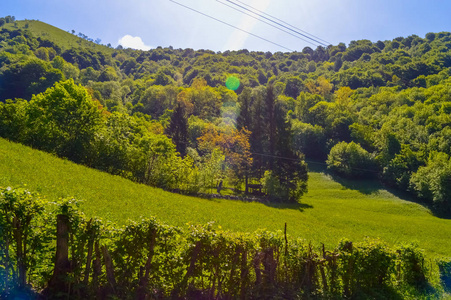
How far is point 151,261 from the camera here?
22.7ft

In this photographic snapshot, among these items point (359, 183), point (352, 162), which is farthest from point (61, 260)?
point (352, 162)

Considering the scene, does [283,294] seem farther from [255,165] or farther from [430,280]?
[255,165]

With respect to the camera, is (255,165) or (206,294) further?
(255,165)

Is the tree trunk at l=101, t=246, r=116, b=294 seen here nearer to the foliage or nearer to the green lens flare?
the foliage

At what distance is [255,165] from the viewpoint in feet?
191

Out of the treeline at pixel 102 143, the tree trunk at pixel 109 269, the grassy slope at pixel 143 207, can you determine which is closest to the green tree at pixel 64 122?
the treeline at pixel 102 143

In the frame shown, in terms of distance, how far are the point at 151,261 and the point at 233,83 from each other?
153 m

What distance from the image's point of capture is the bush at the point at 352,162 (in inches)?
2859

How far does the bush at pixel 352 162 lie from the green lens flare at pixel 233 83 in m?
88.1

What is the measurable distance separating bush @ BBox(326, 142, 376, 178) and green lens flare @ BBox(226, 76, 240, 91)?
88071 millimetres

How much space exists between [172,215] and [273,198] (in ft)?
107

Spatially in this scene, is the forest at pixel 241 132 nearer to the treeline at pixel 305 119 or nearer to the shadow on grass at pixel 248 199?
the treeline at pixel 305 119

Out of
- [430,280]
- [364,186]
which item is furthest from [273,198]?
[430,280]

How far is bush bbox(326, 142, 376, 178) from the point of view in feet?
238
